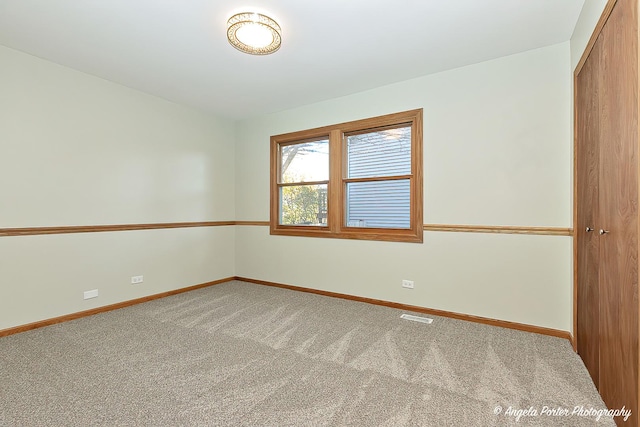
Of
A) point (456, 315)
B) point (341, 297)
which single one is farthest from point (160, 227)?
point (456, 315)

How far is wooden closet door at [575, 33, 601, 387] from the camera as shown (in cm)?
188

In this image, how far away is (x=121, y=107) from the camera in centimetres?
346

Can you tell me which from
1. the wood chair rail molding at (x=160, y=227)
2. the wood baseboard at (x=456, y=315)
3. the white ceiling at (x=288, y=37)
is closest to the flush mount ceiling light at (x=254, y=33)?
the white ceiling at (x=288, y=37)

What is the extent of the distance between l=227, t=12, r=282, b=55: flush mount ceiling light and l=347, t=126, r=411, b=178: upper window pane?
158 cm

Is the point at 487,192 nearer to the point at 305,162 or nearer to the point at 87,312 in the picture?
the point at 305,162

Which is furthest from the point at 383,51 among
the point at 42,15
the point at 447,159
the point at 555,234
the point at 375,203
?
the point at 42,15

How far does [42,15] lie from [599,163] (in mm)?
3868

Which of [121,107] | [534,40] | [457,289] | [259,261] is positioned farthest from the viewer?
[259,261]

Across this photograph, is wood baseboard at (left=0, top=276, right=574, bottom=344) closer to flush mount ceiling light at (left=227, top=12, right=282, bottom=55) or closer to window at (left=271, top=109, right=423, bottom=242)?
window at (left=271, top=109, right=423, bottom=242)

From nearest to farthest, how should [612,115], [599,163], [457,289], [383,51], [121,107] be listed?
[612,115] → [599,163] → [383,51] → [457,289] → [121,107]

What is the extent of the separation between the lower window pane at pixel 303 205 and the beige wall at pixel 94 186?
104cm

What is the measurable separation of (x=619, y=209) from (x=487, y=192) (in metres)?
1.42

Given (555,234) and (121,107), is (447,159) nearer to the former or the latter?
(555,234)

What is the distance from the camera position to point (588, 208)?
2066 millimetres
